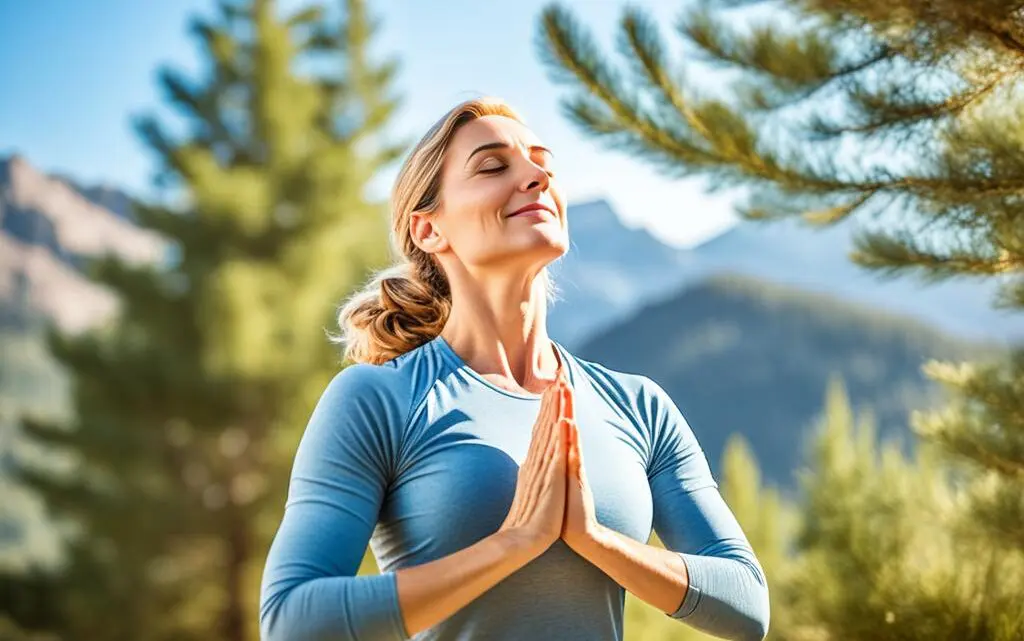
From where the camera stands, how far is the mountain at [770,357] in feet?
216

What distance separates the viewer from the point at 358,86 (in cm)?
1595

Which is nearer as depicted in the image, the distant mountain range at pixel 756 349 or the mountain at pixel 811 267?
the distant mountain range at pixel 756 349

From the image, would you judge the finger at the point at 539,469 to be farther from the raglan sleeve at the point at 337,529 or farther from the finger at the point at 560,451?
the raglan sleeve at the point at 337,529

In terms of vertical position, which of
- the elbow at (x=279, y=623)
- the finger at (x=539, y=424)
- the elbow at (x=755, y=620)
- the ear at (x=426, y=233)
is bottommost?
the elbow at (x=755, y=620)

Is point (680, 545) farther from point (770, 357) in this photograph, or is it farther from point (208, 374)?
point (770, 357)

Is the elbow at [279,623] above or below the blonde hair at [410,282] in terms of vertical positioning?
below

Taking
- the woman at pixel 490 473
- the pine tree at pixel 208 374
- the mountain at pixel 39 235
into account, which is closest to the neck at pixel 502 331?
the woman at pixel 490 473

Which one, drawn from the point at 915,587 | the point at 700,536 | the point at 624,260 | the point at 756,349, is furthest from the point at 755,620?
the point at 624,260

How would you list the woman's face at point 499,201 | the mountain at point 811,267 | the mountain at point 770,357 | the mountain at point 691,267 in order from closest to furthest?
the woman's face at point 499,201 → the mountain at point 770,357 → the mountain at point 811,267 → the mountain at point 691,267

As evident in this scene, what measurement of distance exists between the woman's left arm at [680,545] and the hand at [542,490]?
0.02 meters

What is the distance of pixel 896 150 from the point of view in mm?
3234

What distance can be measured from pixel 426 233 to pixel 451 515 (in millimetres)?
439

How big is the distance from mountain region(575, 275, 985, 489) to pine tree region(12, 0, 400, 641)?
170 ft

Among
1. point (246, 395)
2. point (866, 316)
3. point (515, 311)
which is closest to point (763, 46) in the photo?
point (515, 311)
